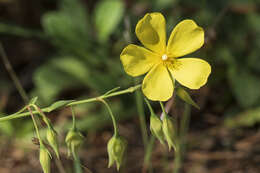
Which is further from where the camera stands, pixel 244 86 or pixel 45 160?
pixel 244 86

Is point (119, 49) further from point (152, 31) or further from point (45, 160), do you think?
point (45, 160)

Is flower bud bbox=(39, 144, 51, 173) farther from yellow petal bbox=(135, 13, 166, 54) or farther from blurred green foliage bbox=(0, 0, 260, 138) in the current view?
blurred green foliage bbox=(0, 0, 260, 138)

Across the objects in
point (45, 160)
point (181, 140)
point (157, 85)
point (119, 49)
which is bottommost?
point (45, 160)

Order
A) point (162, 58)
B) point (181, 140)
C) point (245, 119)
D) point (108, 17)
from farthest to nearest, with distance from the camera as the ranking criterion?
point (108, 17), point (245, 119), point (181, 140), point (162, 58)

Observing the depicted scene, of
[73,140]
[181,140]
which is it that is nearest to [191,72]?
[73,140]

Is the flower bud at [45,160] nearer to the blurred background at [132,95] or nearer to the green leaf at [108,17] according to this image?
the blurred background at [132,95]

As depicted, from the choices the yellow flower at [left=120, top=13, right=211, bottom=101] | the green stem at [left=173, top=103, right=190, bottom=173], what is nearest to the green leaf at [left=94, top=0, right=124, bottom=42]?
the green stem at [left=173, top=103, right=190, bottom=173]

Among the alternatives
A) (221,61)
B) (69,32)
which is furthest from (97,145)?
(221,61)
